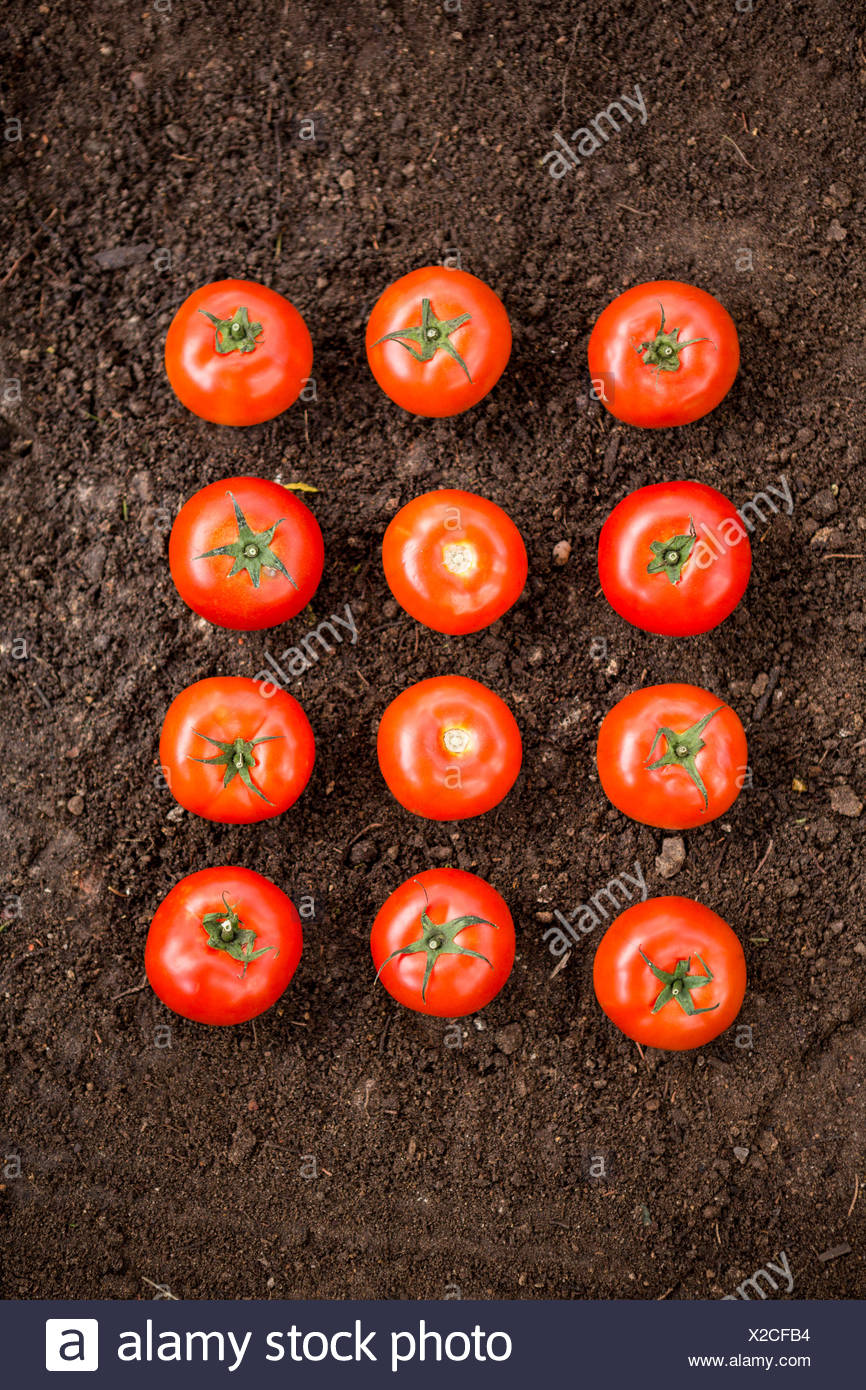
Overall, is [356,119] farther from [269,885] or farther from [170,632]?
[269,885]

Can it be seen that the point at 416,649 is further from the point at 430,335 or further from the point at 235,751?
the point at 430,335

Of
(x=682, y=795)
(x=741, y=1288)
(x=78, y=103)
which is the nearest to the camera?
(x=682, y=795)

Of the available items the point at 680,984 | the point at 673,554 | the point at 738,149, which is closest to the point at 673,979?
the point at 680,984

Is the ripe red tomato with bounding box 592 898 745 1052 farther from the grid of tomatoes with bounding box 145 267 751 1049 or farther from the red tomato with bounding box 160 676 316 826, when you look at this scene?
the red tomato with bounding box 160 676 316 826

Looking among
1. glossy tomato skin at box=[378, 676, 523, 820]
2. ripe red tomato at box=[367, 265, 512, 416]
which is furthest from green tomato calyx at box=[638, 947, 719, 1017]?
ripe red tomato at box=[367, 265, 512, 416]

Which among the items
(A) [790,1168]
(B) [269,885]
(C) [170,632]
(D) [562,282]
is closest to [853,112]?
(D) [562,282]
